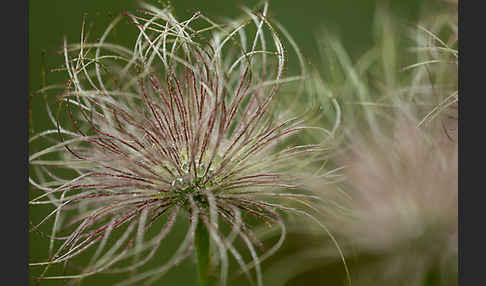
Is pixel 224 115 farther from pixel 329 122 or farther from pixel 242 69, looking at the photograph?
pixel 329 122

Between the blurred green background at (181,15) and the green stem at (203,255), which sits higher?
the blurred green background at (181,15)

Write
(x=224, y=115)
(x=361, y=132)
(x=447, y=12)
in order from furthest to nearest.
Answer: (x=361, y=132)
(x=447, y=12)
(x=224, y=115)

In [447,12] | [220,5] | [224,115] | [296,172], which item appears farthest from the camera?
[220,5]

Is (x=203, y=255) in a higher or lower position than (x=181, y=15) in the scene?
lower

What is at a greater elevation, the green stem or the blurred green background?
the blurred green background

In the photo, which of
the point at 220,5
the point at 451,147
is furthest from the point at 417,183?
the point at 220,5
